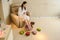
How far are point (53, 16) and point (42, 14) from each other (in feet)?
1.73

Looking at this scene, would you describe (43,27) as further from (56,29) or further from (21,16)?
(21,16)

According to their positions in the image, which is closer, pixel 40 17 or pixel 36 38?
pixel 36 38

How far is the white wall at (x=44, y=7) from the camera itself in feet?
15.7

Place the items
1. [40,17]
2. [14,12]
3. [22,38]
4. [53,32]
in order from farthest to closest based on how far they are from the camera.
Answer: [40,17] < [14,12] < [53,32] < [22,38]

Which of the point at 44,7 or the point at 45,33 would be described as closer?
the point at 45,33

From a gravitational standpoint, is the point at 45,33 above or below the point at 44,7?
below

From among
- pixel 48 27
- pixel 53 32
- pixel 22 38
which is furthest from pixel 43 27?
pixel 22 38

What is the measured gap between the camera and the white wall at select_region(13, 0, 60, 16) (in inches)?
189

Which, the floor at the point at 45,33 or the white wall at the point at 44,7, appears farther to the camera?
the white wall at the point at 44,7

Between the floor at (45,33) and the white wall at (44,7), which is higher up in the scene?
the white wall at (44,7)

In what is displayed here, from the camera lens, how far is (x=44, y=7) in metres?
4.90

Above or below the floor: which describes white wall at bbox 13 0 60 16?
above

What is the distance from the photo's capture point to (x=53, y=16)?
200 inches

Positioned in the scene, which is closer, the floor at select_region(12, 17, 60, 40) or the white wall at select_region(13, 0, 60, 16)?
the floor at select_region(12, 17, 60, 40)
